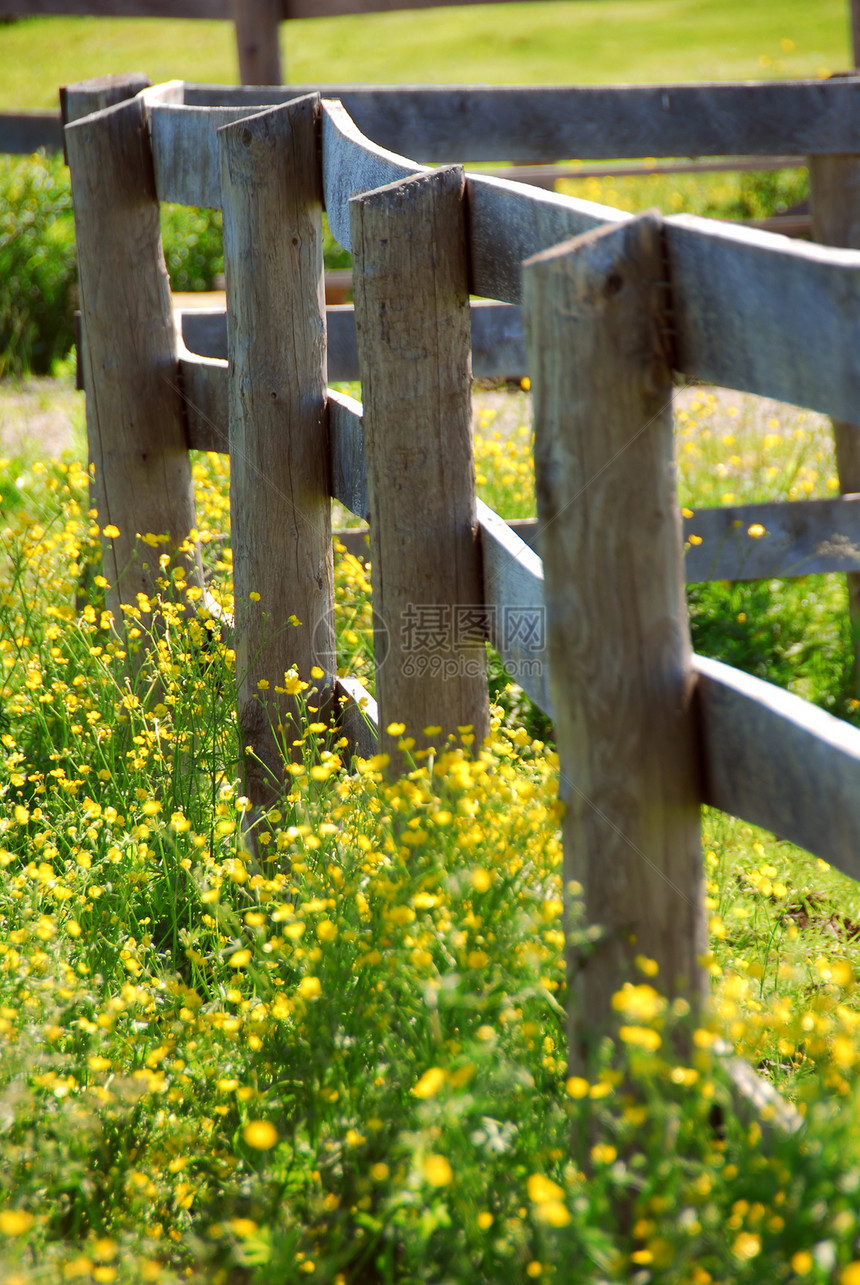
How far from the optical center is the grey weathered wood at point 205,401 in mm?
3266

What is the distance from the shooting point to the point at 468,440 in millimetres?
2166

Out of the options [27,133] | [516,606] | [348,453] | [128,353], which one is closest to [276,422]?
[348,453]

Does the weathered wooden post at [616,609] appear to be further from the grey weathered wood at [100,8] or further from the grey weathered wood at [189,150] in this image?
the grey weathered wood at [100,8]

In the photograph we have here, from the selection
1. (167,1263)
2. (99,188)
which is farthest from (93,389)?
(167,1263)

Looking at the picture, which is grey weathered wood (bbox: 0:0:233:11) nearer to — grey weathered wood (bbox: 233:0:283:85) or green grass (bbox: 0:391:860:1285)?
grey weathered wood (bbox: 233:0:283:85)

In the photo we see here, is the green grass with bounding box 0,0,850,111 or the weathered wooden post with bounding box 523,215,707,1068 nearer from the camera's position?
the weathered wooden post with bounding box 523,215,707,1068

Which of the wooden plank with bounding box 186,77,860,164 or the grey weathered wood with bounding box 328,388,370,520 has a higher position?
the wooden plank with bounding box 186,77,860,164

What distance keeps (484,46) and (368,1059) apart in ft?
118

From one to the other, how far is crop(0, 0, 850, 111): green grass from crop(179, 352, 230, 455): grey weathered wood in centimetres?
2383

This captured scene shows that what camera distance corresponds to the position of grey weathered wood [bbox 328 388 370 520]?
8.41 feet

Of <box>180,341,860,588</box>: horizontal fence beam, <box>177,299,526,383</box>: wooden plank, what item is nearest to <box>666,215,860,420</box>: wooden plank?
<box>180,341,860,588</box>: horizontal fence beam

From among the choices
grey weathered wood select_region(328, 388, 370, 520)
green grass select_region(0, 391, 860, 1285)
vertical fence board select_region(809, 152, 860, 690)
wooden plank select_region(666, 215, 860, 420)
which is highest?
vertical fence board select_region(809, 152, 860, 690)

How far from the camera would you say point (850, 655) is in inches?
191

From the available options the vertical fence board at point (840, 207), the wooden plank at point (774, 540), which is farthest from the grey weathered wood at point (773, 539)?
the vertical fence board at point (840, 207)
